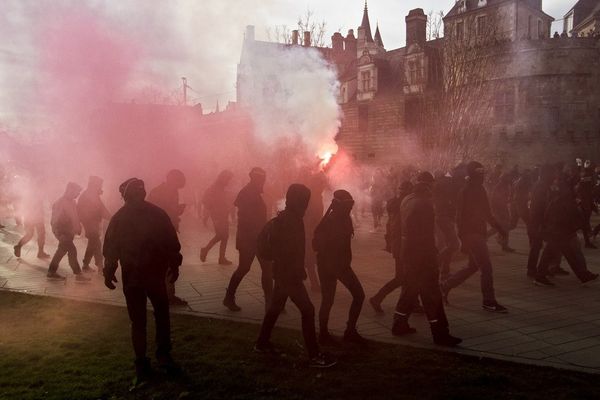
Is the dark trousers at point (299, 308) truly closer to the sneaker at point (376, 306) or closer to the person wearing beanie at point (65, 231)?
the sneaker at point (376, 306)

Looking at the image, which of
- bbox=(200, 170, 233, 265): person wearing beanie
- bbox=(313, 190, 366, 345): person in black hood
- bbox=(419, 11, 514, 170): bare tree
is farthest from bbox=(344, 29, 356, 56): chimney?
bbox=(313, 190, 366, 345): person in black hood

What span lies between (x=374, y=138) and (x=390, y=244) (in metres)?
28.4

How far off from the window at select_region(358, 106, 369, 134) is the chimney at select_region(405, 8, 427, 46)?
17.3ft

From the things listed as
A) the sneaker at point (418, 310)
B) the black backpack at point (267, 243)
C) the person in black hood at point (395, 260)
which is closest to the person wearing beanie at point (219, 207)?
the person in black hood at point (395, 260)

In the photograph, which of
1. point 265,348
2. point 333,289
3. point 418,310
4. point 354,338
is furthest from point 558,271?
point 265,348

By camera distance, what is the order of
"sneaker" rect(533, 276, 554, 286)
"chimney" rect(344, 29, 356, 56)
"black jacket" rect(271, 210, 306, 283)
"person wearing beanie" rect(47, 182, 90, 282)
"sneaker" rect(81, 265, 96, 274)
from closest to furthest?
"black jacket" rect(271, 210, 306, 283), "sneaker" rect(533, 276, 554, 286), "person wearing beanie" rect(47, 182, 90, 282), "sneaker" rect(81, 265, 96, 274), "chimney" rect(344, 29, 356, 56)

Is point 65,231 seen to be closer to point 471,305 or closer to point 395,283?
point 395,283

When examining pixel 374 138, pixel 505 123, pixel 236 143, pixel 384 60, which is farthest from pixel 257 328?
pixel 384 60

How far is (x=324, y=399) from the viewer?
423 cm

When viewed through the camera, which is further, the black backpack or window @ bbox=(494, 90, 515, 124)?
window @ bbox=(494, 90, 515, 124)

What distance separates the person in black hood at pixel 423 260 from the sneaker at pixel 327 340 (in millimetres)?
887

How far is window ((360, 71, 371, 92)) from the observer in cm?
3678

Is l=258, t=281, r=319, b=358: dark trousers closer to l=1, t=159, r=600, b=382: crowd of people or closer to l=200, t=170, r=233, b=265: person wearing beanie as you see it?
l=1, t=159, r=600, b=382: crowd of people

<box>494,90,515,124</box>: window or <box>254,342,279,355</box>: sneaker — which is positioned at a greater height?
<box>494,90,515,124</box>: window
